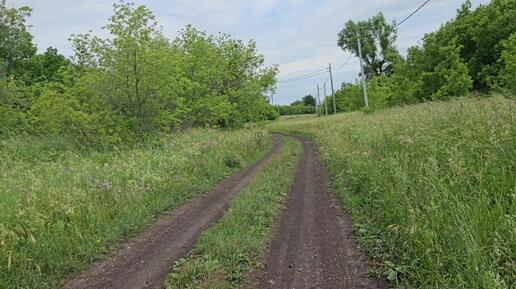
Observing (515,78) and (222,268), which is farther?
(515,78)

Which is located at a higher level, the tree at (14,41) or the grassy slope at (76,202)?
the tree at (14,41)

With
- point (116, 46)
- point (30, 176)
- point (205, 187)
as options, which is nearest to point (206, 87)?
point (116, 46)

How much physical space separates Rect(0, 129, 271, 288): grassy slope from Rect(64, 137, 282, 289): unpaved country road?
0.30 m

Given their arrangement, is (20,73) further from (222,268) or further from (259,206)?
(222,268)

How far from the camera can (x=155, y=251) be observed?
5801 millimetres

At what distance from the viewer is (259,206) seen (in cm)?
775

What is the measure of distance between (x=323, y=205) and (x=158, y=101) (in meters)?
10.3

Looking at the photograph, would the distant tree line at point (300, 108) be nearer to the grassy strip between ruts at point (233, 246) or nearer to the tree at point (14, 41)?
the tree at point (14, 41)

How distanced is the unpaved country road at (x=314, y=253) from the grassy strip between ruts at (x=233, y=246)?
0.24m

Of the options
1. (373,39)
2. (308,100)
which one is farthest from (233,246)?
(308,100)

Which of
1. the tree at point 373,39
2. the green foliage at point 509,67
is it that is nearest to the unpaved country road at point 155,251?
the green foliage at point 509,67

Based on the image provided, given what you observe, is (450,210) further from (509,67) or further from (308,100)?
(308,100)

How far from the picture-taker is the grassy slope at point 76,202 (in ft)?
16.9

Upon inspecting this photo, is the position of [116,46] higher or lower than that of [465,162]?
higher
